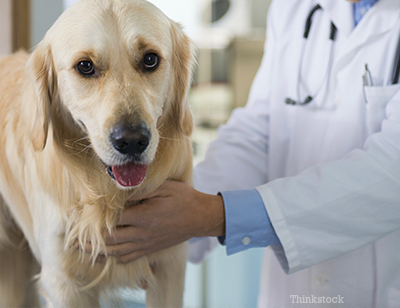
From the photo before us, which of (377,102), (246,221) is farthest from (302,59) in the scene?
(246,221)

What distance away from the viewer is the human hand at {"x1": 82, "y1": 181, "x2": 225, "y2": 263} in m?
0.68

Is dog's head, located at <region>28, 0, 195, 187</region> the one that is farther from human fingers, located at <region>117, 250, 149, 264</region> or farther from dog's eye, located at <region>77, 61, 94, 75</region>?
human fingers, located at <region>117, 250, 149, 264</region>

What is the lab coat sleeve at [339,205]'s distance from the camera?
2.28 ft

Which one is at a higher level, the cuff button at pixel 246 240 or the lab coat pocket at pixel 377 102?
the lab coat pocket at pixel 377 102

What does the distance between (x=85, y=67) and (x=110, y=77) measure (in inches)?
1.9

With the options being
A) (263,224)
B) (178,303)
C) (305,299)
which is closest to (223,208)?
(263,224)

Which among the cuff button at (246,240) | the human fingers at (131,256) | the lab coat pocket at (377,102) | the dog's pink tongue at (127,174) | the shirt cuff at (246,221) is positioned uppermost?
the lab coat pocket at (377,102)

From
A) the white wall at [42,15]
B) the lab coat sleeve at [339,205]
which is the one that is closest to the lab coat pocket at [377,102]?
the lab coat sleeve at [339,205]

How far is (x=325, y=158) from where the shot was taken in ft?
3.09

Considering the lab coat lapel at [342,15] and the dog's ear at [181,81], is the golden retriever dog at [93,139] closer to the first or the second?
the dog's ear at [181,81]

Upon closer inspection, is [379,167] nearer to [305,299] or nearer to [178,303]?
[305,299]

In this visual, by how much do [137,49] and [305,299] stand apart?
68cm

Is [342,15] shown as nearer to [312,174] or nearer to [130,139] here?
[312,174]

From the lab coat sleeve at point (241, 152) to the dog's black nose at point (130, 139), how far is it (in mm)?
407
